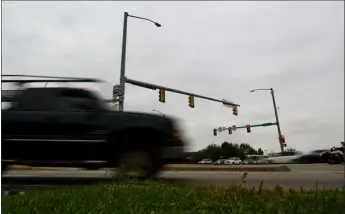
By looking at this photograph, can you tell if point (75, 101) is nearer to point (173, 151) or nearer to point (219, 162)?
point (173, 151)

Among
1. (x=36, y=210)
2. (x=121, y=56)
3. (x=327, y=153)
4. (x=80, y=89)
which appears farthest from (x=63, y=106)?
(x=327, y=153)

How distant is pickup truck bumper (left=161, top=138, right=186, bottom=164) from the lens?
21.0ft

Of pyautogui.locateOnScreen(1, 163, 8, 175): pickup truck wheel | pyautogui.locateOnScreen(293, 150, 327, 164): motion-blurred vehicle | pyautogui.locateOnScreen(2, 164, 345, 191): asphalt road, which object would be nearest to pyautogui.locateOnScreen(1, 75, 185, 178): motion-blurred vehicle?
pyautogui.locateOnScreen(1, 163, 8, 175): pickup truck wheel

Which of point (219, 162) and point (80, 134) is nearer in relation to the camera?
point (80, 134)

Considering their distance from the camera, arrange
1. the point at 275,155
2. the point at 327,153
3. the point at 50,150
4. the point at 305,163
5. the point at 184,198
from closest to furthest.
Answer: the point at 184,198 → the point at 50,150 → the point at 327,153 → the point at 305,163 → the point at 275,155

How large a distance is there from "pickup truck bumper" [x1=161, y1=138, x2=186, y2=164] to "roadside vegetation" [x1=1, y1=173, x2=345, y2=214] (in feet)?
3.89

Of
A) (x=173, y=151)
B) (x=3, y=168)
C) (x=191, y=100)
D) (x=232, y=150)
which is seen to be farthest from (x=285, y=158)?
(x=3, y=168)

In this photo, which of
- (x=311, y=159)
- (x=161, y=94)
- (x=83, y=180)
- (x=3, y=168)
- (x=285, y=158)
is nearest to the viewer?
(x=3, y=168)

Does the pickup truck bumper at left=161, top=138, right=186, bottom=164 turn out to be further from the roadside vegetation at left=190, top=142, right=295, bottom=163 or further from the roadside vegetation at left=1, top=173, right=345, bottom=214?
the roadside vegetation at left=190, top=142, right=295, bottom=163

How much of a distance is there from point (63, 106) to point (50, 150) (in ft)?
2.23

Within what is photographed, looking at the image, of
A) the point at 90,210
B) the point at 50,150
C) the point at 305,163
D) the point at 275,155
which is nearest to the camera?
the point at 90,210

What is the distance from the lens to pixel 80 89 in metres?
6.48

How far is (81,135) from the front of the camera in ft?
20.3

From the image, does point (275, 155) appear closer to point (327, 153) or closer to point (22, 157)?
point (327, 153)
